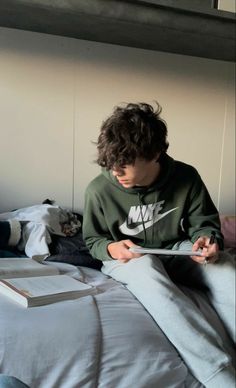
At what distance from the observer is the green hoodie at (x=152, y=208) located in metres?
1.03

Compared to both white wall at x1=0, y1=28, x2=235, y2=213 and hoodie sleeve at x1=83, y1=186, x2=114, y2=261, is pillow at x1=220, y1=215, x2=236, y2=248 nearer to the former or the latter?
white wall at x1=0, y1=28, x2=235, y2=213

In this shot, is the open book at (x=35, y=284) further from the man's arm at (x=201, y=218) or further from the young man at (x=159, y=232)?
the man's arm at (x=201, y=218)

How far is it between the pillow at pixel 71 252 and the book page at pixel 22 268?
0.10m

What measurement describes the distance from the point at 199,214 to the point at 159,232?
10 centimetres

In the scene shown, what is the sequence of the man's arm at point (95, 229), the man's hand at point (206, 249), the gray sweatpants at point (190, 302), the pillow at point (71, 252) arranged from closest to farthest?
1. the gray sweatpants at point (190, 302)
2. the man's hand at point (206, 249)
3. the man's arm at point (95, 229)
4. the pillow at point (71, 252)

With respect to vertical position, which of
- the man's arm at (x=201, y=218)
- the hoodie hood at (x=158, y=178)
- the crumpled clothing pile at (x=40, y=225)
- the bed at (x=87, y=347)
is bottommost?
the bed at (x=87, y=347)

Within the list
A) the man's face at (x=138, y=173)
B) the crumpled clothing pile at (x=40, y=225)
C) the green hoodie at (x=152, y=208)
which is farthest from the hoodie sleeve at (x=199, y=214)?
the crumpled clothing pile at (x=40, y=225)

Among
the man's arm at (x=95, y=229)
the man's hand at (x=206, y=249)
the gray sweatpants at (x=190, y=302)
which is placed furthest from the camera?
the man's arm at (x=95, y=229)

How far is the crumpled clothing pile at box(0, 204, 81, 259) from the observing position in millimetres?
1148

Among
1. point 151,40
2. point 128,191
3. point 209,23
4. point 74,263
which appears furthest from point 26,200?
point 209,23

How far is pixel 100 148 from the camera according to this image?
94 cm

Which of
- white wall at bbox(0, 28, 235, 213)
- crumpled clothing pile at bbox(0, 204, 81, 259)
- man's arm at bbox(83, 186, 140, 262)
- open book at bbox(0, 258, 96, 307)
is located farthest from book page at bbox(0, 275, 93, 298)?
white wall at bbox(0, 28, 235, 213)

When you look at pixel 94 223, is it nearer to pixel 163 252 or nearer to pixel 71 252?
pixel 71 252

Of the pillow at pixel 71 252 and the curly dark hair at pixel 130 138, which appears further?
the pillow at pixel 71 252
